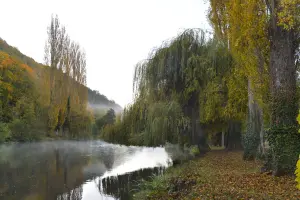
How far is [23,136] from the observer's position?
28.8 m

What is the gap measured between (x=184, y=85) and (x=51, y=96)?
20.4m

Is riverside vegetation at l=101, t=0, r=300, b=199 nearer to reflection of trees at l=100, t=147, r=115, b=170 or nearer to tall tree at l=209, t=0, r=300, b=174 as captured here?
tall tree at l=209, t=0, r=300, b=174

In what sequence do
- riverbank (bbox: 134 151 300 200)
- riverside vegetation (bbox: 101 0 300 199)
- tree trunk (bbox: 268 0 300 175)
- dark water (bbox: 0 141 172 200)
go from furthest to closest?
dark water (bbox: 0 141 172 200), riverside vegetation (bbox: 101 0 300 199), tree trunk (bbox: 268 0 300 175), riverbank (bbox: 134 151 300 200)

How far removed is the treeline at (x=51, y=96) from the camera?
2978cm

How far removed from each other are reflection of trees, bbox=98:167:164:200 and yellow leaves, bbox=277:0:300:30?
21.1ft

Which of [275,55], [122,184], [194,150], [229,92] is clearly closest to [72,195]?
[122,184]

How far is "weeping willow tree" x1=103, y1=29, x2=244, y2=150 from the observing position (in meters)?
13.7

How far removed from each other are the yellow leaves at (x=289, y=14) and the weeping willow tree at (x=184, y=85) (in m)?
6.15

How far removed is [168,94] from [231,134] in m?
6.02

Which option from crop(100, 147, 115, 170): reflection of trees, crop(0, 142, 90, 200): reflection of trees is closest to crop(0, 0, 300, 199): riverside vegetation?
crop(100, 147, 115, 170): reflection of trees

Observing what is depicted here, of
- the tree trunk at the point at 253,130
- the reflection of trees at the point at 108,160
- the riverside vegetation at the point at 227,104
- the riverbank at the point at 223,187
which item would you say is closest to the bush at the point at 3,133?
the riverside vegetation at the point at 227,104

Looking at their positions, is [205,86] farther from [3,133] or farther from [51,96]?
[51,96]

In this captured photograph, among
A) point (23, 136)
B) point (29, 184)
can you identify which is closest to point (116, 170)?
point (29, 184)

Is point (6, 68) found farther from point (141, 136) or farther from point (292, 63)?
point (292, 63)
